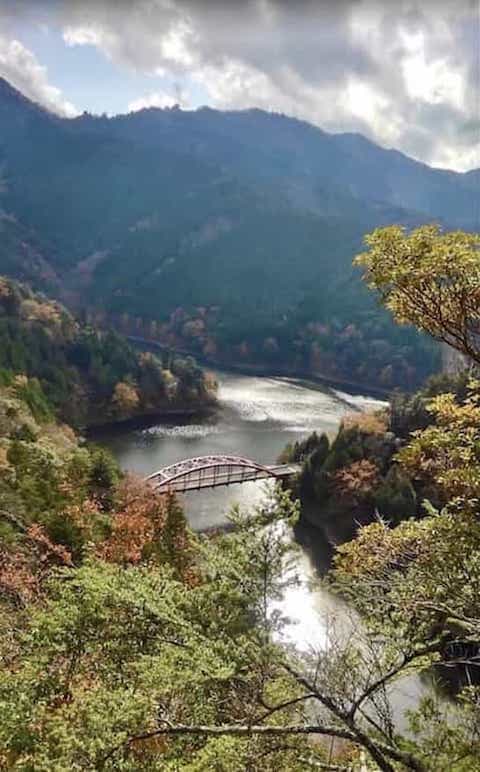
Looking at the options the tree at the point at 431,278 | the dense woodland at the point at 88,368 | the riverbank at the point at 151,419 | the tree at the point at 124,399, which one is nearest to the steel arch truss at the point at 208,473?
the riverbank at the point at 151,419

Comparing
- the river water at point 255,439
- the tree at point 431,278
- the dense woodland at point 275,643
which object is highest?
the tree at point 431,278

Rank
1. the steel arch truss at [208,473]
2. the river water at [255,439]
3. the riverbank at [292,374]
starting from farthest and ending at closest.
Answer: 1. the riverbank at [292,374]
2. the steel arch truss at [208,473]
3. the river water at [255,439]

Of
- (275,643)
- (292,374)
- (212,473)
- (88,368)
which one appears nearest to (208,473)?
(212,473)

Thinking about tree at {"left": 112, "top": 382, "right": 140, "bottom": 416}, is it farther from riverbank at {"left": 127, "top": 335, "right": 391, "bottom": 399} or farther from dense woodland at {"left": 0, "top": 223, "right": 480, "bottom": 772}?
dense woodland at {"left": 0, "top": 223, "right": 480, "bottom": 772}

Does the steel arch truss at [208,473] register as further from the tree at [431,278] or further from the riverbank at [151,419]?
the tree at [431,278]

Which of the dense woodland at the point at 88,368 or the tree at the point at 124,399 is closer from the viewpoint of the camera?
the dense woodland at the point at 88,368

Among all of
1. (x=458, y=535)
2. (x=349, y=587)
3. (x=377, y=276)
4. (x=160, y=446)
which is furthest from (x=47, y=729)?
(x=160, y=446)

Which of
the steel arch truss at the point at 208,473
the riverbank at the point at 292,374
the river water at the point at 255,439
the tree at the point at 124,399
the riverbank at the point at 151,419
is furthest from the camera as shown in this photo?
the riverbank at the point at 292,374

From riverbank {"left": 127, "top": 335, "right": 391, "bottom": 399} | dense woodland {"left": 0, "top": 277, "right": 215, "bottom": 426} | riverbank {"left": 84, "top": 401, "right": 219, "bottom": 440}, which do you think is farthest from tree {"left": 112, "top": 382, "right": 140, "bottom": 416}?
riverbank {"left": 127, "top": 335, "right": 391, "bottom": 399}
